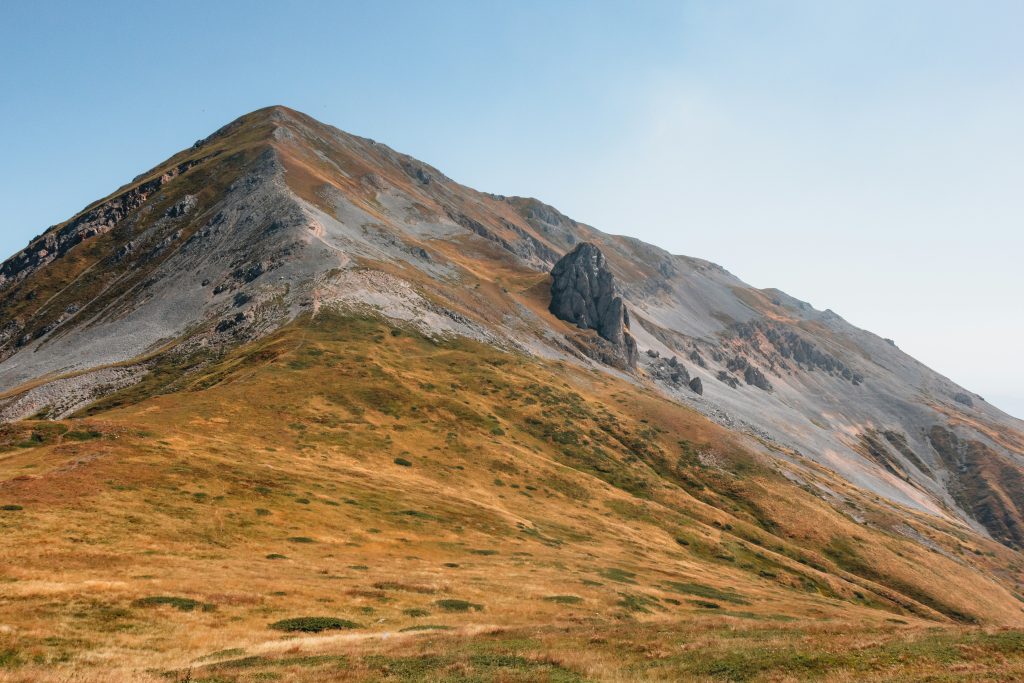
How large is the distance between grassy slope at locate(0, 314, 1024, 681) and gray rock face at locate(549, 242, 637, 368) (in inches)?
2698

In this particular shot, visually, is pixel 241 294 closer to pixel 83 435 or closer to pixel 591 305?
pixel 83 435

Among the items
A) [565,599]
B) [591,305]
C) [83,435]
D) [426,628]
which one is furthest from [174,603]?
[591,305]

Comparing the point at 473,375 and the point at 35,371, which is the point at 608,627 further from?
the point at 35,371

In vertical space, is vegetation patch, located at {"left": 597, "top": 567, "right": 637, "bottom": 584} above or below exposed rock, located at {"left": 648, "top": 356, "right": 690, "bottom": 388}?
below

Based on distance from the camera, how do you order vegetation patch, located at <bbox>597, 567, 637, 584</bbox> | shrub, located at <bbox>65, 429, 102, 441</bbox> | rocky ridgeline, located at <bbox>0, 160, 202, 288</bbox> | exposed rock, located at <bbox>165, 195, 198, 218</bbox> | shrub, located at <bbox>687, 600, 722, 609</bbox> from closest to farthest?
shrub, located at <bbox>687, 600, 722, 609</bbox>
shrub, located at <bbox>65, 429, 102, 441</bbox>
vegetation patch, located at <bbox>597, 567, 637, 584</bbox>
exposed rock, located at <bbox>165, 195, 198, 218</bbox>
rocky ridgeline, located at <bbox>0, 160, 202, 288</bbox>

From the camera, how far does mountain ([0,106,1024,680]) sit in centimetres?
2644

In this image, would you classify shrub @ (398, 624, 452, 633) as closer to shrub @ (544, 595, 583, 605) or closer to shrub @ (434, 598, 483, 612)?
shrub @ (434, 598, 483, 612)

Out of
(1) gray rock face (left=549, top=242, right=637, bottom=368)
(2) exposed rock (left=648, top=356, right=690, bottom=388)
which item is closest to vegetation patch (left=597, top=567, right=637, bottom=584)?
(1) gray rock face (left=549, top=242, right=637, bottom=368)

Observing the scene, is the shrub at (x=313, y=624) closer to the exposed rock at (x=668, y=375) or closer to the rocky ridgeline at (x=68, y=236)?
the exposed rock at (x=668, y=375)

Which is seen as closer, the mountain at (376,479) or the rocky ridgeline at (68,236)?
the mountain at (376,479)

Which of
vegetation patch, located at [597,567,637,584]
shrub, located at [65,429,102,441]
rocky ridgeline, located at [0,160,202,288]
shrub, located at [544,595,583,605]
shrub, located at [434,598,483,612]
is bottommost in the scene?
vegetation patch, located at [597,567,637,584]

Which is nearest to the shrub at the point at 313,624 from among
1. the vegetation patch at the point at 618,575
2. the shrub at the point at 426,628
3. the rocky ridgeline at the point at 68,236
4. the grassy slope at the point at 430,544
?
the grassy slope at the point at 430,544

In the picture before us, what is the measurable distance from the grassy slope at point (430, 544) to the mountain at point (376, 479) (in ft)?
1.02

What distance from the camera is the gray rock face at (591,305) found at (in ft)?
616
